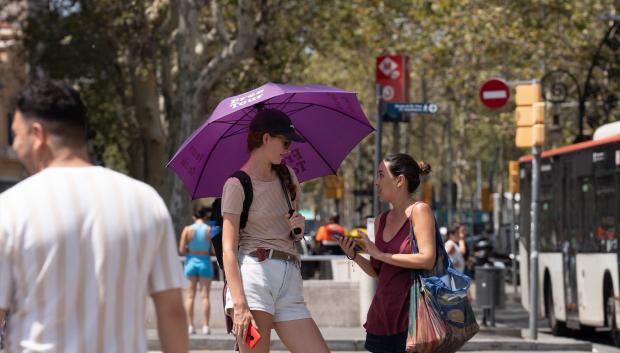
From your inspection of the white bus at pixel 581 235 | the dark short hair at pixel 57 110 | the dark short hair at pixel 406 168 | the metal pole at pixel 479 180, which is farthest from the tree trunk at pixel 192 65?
the metal pole at pixel 479 180

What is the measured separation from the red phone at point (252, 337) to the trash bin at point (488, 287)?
48.6ft

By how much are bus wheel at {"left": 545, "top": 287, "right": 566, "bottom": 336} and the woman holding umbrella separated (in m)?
15.0

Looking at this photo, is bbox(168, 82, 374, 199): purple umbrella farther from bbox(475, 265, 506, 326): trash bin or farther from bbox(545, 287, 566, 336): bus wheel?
bbox(545, 287, 566, 336): bus wheel

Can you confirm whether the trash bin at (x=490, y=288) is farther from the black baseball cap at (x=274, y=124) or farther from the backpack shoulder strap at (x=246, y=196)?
the backpack shoulder strap at (x=246, y=196)

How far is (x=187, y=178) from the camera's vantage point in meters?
8.12

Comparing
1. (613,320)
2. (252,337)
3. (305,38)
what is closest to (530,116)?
(613,320)

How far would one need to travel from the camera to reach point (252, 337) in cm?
679

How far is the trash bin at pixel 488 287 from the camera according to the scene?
21.5 m

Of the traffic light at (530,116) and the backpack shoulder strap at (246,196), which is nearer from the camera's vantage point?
the backpack shoulder strap at (246,196)

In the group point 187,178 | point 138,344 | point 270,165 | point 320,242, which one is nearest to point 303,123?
point 187,178

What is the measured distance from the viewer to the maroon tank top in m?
7.34

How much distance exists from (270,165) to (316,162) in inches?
50.4

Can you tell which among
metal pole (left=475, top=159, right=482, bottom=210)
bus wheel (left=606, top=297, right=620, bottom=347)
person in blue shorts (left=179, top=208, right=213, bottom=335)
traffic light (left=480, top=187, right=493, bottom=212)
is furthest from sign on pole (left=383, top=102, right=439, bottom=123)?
metal pole (left=475, top=159, right=482, bottom=210)

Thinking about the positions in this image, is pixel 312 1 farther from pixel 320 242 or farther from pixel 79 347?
pixel 79 347
